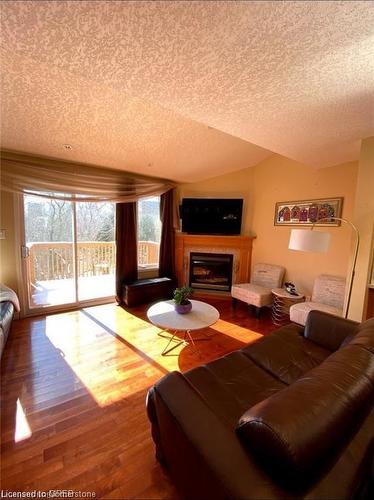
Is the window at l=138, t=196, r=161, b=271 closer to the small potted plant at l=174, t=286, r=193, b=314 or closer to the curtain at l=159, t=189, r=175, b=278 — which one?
the curtain at l=159, t=189, r=175, b=278

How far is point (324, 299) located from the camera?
9.23 feet

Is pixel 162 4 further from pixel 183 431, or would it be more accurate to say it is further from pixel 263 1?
pixel 183 431

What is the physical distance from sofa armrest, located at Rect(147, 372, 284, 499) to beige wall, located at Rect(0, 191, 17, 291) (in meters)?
2.90

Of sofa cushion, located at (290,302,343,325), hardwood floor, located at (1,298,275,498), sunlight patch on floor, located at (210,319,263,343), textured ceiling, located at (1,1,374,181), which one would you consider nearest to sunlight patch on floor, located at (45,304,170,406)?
hardwood floor, located at (1,298,275,498)

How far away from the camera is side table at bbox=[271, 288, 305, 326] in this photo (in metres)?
3.11

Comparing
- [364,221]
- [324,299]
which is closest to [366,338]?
[364,221]

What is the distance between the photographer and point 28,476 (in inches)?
46.6

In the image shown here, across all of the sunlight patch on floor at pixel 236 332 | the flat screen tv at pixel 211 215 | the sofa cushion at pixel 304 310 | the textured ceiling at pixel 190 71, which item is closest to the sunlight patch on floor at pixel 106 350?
the sunlight patch on floor at pixel 236 332

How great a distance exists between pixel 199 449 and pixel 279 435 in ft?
1.13

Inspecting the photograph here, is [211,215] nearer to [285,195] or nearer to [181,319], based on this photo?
[285,195]

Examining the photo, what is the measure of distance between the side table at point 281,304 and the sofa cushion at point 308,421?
230 centimetres

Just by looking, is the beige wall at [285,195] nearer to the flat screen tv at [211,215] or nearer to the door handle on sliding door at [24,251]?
the flat screen tv at [211,215]

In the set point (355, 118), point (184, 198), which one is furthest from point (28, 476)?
point (184, 198)

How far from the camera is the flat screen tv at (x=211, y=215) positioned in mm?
3955
